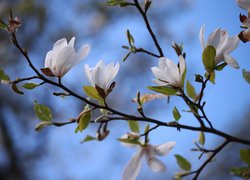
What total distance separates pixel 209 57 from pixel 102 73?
0.38ft

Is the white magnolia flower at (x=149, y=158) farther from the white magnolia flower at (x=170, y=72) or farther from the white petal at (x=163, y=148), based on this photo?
the white magnolia flower at (x=170, y=72)

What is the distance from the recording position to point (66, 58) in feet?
1.36

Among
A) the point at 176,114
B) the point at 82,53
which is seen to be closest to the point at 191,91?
the point at 176,114

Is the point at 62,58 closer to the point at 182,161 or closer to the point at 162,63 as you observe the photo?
the point at 162,63

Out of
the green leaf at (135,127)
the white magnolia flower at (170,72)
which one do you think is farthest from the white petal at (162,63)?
the green leaf at (135,127)

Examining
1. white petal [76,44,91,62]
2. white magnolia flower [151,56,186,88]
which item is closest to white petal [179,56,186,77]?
white magnolia flower [151,56,186,88]

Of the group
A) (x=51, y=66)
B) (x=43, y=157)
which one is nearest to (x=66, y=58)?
(x=51, y=66)

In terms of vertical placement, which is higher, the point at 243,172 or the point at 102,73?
the point at 102,73

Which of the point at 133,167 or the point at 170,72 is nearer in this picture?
the point at 170,72

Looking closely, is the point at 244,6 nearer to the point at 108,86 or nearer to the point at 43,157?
the point at 108,86

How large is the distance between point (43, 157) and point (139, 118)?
10.7ft

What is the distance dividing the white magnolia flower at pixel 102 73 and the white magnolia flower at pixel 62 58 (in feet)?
0.06

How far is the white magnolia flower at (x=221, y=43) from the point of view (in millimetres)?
410

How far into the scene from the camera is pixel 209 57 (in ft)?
1.34
